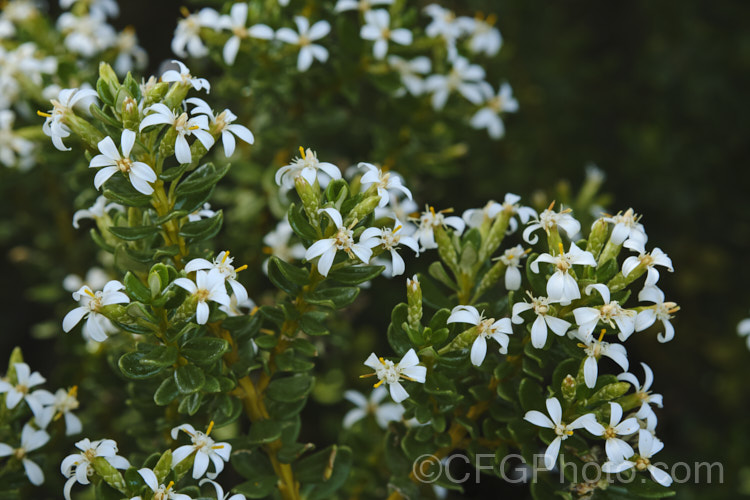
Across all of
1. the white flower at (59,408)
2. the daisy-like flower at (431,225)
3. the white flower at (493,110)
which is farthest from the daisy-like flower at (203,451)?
the white flower at (493,110)

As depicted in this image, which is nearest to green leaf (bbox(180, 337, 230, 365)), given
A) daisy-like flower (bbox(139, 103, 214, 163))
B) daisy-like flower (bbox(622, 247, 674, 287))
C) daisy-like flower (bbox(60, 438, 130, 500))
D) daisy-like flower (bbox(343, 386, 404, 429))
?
daisy-like flower (bbox(60, 438, 130, 500))

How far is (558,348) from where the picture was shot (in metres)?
1.51

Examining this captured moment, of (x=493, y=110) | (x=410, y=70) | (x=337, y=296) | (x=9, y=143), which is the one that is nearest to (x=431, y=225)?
(x=337, y=296)

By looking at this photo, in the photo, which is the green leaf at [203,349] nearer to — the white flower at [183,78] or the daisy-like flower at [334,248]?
the daisy-like flower at [334,248]

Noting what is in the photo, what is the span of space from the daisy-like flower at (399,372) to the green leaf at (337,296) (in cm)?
13

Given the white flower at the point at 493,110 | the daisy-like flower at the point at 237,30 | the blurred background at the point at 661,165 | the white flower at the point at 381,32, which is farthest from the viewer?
the blurred background at the point at 661,165

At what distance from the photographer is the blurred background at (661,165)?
2711 millimetres

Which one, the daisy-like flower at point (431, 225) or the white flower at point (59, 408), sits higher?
the daisy-like flower at point (431, 225)

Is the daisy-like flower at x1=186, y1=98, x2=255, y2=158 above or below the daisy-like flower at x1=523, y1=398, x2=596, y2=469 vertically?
above

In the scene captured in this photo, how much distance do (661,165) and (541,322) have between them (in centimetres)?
172

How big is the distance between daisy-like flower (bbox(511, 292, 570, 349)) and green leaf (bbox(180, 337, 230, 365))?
0.55 m

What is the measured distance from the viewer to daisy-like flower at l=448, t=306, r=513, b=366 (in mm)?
1348

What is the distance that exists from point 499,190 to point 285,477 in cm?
149

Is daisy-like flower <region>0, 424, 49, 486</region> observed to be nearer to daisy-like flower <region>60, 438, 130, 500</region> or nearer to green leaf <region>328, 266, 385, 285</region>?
daisy-like flower <region>60, 438, 130, 500</region>
